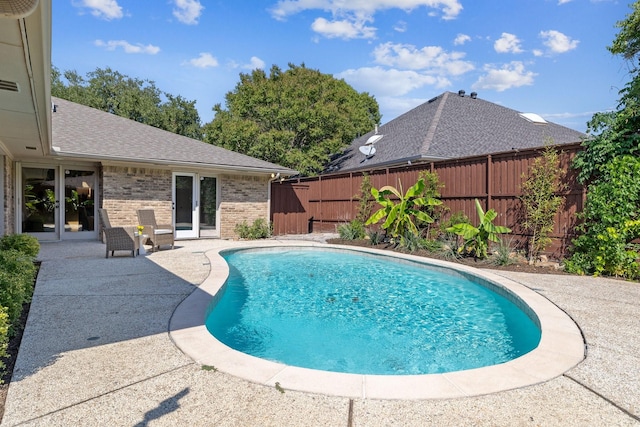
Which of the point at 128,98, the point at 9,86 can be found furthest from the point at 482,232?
the point at 128,98

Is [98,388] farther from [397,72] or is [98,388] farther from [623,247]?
[397,72]

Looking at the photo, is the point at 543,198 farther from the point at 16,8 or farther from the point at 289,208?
the point at 289,208

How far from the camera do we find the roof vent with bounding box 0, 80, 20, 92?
415 cm

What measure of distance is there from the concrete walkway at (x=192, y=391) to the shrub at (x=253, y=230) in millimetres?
9317

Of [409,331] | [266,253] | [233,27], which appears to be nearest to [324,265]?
[266,253]

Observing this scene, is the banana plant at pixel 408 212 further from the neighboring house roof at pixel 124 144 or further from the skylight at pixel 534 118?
the skylight at pixel 534 118

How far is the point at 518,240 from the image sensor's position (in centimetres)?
930

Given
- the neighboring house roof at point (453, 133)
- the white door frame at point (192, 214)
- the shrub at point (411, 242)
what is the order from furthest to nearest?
the neighboring house roof at point (453, 133) → the white door frame at point (192, 214) → the shrub at point (411, 242)

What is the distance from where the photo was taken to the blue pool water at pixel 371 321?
4180 millimetres

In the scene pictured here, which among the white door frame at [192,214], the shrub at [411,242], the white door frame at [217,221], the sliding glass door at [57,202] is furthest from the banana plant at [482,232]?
the sliding glass door at [57,202]

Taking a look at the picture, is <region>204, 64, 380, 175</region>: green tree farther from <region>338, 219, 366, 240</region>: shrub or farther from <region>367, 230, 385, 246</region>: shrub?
<region>367, 230, 385, 246</region>: shrub

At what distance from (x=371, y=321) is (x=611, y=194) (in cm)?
555

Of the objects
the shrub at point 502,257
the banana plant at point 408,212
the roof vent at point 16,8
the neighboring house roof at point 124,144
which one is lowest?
the shrub at point 502,257

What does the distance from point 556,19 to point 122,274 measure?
17.5 m
